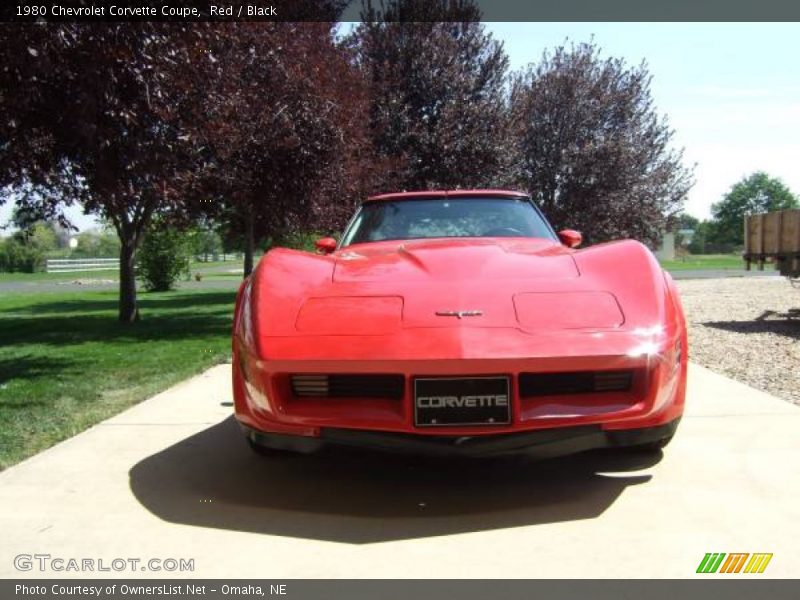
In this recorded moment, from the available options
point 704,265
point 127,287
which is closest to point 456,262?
point 127,287

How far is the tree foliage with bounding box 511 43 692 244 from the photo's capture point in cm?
2180

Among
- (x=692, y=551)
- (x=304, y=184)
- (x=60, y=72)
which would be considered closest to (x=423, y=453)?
(x=692, y=551)

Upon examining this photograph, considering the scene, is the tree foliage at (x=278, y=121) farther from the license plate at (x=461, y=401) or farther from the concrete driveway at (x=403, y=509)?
the license plate at (x=461, y=401)

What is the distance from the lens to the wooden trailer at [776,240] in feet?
33.3

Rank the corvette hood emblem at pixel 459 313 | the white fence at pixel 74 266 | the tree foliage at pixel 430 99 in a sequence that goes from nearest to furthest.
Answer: the corvette hood emblem at pixel 459 313 < the tree foliage at pixel 430 99 < the white fence at pixel 74 266

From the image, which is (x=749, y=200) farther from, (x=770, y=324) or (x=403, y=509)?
(x=403, y=509)

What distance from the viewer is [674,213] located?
84.2 ft

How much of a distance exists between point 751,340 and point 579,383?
655 centimetres

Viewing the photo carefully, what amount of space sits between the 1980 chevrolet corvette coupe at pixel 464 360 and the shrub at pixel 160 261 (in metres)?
24.2

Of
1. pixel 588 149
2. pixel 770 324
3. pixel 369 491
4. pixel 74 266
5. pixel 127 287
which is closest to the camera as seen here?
pixel 369 491

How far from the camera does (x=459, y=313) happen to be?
119 inches

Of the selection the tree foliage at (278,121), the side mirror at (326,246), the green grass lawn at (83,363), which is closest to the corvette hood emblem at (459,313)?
the side mirror at (326,246)

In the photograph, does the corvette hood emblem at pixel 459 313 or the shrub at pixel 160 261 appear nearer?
the corvette hood emblem at pixel 459 313

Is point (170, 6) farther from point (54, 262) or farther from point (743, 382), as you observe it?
point (54, 262)
